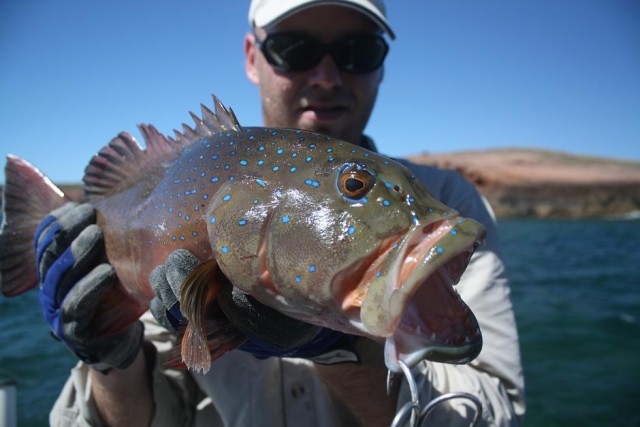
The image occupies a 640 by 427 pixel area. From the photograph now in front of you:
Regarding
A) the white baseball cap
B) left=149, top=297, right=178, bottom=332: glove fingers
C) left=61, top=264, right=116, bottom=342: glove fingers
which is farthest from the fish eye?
the white baseball cap

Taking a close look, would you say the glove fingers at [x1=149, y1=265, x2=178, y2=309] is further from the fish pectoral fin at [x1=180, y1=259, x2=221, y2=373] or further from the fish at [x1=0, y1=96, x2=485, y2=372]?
the fish pectoral fin at [x1=180, y1=259, x2=221, y2=373]

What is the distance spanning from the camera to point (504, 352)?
249 centimetres

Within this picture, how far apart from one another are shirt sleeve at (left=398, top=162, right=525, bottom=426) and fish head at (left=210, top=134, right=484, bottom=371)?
1104mm

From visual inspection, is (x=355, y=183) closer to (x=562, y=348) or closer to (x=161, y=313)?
(x=161, y=313)

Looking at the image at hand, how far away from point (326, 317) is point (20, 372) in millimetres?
6477

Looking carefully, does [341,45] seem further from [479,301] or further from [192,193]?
[479,301]

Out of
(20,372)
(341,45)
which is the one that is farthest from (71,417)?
(20,372)

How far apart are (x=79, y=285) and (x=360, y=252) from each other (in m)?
1.67

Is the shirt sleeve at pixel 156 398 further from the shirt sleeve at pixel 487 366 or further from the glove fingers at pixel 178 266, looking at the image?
the shirt sleeve at pixel 487 366

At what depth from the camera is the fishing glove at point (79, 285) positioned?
228 cm

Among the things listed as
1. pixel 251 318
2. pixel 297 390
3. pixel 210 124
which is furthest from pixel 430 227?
pixel 297 390

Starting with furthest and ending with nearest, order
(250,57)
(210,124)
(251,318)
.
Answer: (250,57), (210,124), (251,318)

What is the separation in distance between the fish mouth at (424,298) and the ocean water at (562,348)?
15.8ft

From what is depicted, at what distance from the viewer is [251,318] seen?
1.74 meters
